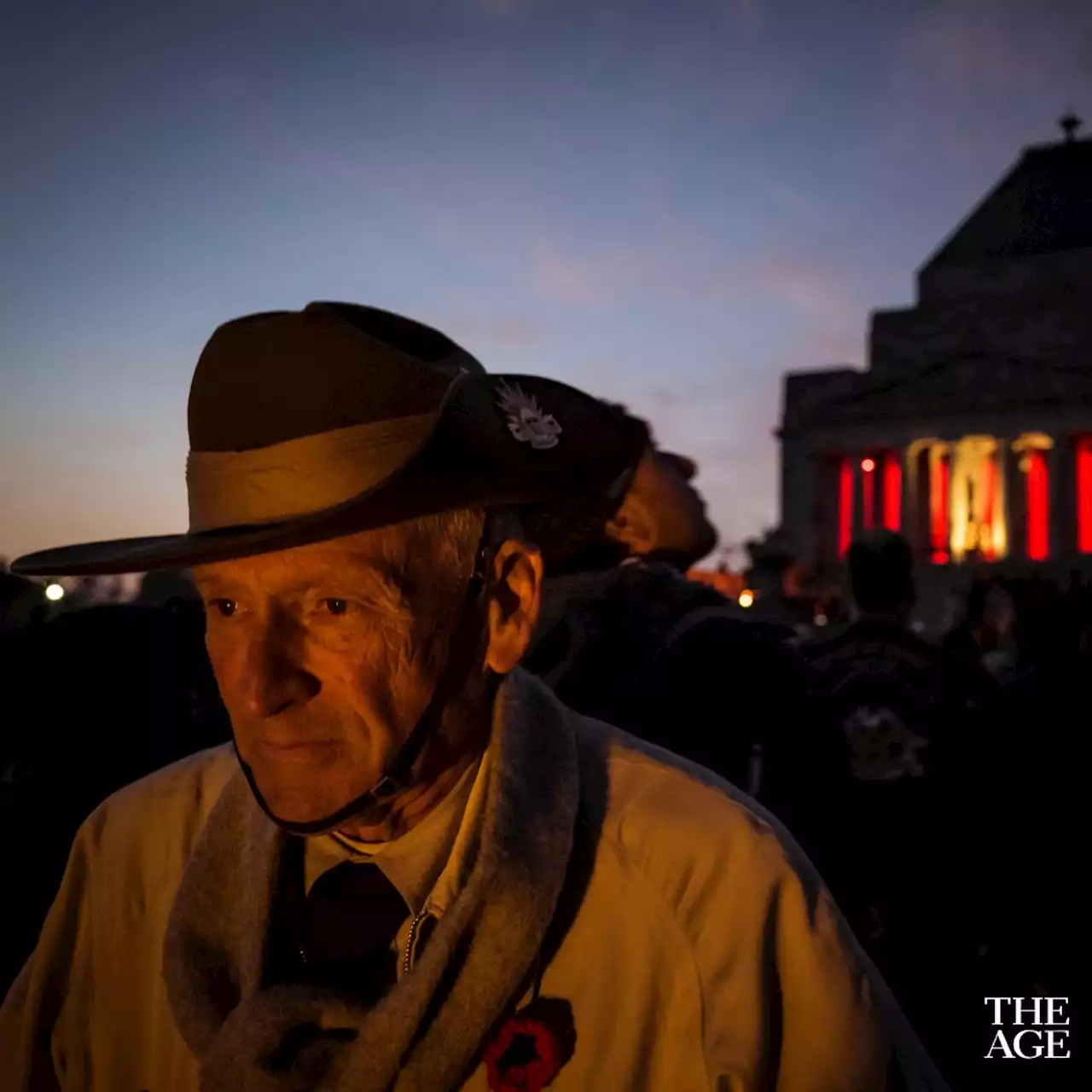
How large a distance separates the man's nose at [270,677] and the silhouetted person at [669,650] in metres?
1.74

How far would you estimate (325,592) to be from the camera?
4.83 feet

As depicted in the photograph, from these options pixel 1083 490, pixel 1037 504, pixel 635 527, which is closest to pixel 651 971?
pixel 635 527

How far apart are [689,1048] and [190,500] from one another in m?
1.12

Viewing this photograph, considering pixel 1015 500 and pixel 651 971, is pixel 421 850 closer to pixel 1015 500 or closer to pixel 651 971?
pixel 651 971

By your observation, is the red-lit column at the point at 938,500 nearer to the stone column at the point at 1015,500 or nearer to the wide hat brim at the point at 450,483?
the stone column at the point at 1015,500

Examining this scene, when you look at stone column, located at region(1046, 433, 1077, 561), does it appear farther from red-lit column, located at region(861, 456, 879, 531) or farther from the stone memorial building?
red-lit column, located at region(861, 456, 879, 531)

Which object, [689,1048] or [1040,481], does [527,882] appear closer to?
[689,1048]

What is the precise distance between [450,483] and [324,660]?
318 mm

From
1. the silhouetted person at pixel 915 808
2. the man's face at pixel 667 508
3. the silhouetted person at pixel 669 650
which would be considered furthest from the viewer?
the silhouetted person at pixel 915 808

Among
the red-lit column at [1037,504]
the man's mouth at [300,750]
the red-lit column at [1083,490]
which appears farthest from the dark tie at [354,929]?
the red-lit column at [1083,490]

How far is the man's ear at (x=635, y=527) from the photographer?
3.74 metres

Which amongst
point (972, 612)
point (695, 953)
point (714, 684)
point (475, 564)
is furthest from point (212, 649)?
point (972, 612)

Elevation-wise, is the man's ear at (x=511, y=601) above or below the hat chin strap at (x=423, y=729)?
above

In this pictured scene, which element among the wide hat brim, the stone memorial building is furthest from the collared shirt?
the stone memorial building
